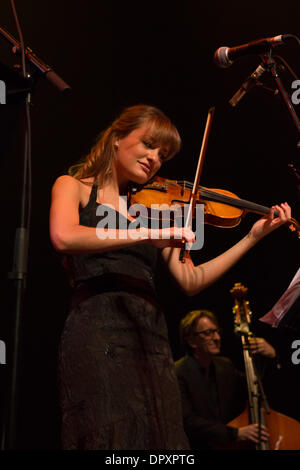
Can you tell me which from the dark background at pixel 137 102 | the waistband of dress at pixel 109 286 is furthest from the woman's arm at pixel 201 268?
the dark background at pixel 137 102

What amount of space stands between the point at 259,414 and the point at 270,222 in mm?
1527

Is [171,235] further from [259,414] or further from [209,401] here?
[209,401]

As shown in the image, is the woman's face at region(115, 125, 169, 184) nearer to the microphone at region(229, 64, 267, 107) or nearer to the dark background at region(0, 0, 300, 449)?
the microphone at region(229, 64, 267, 107)

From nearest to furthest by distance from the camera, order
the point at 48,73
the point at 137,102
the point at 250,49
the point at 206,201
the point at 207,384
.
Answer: the point at 48,73 → the point at 250,49 → the point at 206,201 → the point at 137,102 → the point at 207,384

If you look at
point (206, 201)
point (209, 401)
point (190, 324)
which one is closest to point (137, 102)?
point (206, 201)

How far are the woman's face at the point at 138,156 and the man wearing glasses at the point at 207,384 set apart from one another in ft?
5.75

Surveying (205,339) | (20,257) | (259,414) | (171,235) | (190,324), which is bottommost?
(259,414)

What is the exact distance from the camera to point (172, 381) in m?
1.36

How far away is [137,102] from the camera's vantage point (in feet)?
10.2

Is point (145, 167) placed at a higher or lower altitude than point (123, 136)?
lower

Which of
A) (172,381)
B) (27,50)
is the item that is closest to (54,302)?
(172,381)

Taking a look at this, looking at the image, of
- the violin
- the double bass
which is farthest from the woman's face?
the double bass

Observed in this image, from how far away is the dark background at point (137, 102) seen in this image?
272 centimetres

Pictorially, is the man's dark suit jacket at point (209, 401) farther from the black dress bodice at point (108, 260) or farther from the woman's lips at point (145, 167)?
the woman's lips at point (145, 167)
